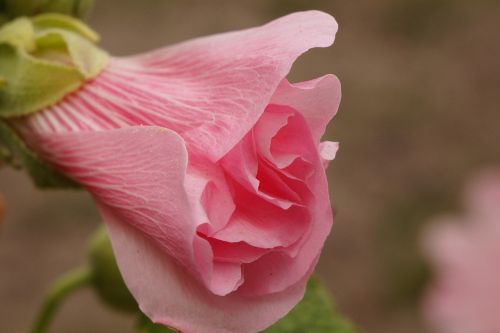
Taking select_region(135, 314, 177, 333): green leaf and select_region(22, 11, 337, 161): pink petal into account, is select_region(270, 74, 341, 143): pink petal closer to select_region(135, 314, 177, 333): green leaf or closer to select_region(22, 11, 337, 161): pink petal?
select_region(22, 11, 337, 161): pink petal

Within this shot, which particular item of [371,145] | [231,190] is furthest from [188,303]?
[371,145]

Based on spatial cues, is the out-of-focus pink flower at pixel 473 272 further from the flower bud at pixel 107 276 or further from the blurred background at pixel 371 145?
the blurred background at pixel 371 145

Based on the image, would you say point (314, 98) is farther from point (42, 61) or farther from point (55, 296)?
point (55, 296)

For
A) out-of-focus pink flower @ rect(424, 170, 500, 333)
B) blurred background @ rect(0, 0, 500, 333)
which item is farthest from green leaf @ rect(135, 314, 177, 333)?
blurred background @ rect(0, 0, 500, 333)

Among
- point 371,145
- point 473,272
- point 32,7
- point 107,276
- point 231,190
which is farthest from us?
point 371,145

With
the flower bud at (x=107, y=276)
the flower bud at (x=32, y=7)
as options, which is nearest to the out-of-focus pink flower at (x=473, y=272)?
the flower bud at (x=107, y=276)
